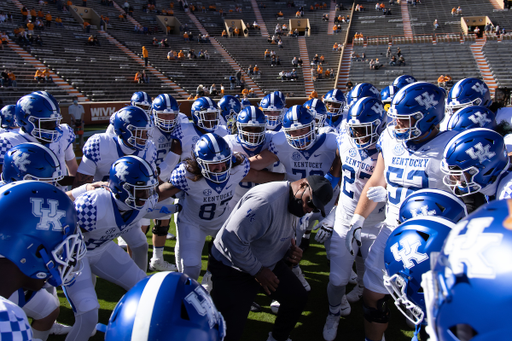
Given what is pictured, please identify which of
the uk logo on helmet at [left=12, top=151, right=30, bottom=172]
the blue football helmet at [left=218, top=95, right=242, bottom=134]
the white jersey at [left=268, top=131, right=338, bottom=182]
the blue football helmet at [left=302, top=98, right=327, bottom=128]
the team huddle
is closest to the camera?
the team huddle

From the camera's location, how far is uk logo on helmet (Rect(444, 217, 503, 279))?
1.11 meters

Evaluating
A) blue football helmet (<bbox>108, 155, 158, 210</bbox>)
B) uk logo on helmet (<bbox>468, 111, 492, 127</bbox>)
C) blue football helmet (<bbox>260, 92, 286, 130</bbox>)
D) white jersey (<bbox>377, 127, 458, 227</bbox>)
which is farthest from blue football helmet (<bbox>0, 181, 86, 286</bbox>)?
blue football helmet (<bbox>260, 92, 286, 130</bbox>)

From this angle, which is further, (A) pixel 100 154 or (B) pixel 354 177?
(A) pixel 100 154

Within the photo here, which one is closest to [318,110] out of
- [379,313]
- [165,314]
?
[379,313]

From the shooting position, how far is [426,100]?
3.43 meters

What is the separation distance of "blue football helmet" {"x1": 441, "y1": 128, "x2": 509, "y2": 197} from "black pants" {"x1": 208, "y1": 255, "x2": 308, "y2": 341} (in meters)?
1.64

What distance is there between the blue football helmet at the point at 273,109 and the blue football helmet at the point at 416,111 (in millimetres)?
4025

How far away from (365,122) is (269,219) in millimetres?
1821

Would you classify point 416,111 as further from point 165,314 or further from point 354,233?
point 165,314

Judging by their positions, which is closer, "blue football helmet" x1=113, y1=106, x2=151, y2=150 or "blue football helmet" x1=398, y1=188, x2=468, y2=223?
"blue football helmet" x1=398, y1=188, x2=468, y2=223

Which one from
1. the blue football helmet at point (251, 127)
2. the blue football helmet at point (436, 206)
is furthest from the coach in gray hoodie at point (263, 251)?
the blue football helmet at point (251, 127)

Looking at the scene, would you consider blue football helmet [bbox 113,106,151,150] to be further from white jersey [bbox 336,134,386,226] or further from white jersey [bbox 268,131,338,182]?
white jersey [bbox 336,134,386,226]

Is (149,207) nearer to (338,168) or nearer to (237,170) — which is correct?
(237,170)

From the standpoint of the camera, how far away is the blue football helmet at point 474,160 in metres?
2.93
